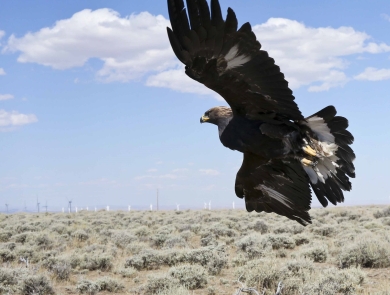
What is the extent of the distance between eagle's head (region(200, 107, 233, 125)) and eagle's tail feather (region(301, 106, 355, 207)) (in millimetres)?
873

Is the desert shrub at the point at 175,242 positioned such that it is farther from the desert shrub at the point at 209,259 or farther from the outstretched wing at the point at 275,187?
the outstretched wing at the point at 275,187

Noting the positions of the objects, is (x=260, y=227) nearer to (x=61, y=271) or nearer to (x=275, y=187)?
(x=61, y=271)

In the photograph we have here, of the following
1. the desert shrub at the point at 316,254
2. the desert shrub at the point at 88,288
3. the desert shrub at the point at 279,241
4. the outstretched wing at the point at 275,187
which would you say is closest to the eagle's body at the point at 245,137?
the outstretched wing at the point at 275,187

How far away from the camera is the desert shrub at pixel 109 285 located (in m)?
11.5

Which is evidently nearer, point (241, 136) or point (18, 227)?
point (241, 136)

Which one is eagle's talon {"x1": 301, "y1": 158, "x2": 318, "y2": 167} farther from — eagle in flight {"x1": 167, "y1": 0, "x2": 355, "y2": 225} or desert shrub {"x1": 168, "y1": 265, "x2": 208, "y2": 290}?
desert shrub {"x1": 168, "y1": 265, "x2": 208, "y2": 290}

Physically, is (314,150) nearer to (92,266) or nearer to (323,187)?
(323,187)

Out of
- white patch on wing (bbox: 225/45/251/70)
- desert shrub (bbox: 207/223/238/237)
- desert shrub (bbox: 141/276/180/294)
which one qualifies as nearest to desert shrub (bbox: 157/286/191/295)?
desert shrub (bbox: 141/276/180/294)

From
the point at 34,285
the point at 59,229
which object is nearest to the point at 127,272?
the point at 34,285

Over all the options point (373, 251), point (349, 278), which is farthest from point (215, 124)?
point (373, 251)

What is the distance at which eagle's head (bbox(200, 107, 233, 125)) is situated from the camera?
233 inches

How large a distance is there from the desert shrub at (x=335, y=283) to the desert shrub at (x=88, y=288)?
4.57 m

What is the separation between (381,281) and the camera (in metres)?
11.4

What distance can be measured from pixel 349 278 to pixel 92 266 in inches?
272
